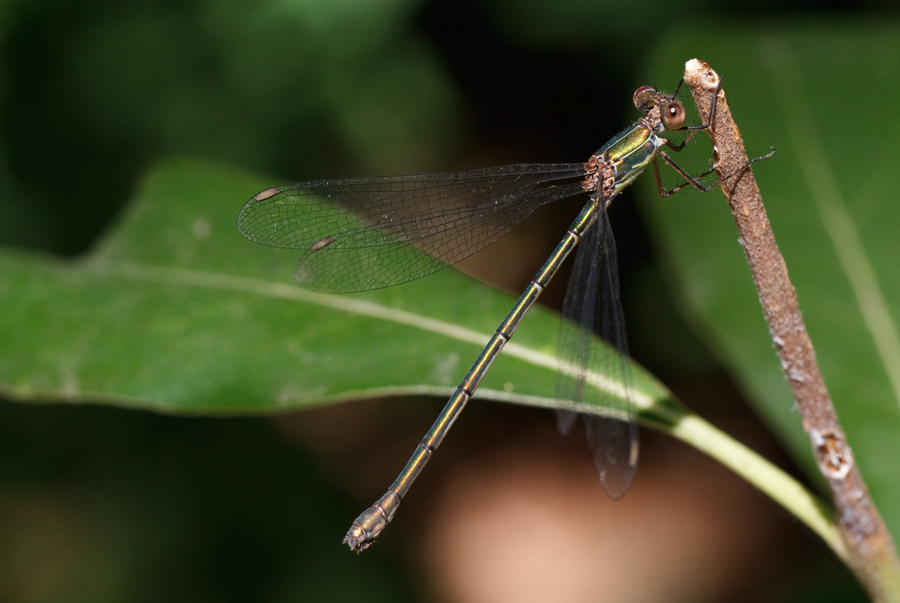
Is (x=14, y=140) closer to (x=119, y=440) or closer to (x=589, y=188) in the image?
(x=119, y=440)

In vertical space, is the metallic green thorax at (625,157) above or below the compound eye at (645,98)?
below

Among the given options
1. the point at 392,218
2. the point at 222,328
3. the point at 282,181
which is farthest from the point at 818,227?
the point at 282,181

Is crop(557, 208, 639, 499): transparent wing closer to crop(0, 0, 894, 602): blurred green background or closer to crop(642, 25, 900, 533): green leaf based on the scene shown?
crop(642, 25, 900, 533): green leaf

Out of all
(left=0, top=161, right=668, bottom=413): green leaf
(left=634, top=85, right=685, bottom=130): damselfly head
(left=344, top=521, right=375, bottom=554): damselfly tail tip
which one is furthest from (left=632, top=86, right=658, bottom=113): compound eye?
(left=344, top=521, right=375, bottom=554): damselfly tail tip

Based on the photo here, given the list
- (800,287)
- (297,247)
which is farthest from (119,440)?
(800,287)

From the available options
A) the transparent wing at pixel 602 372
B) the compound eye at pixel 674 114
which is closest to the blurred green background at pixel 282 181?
the compound eye at pixel 674 114

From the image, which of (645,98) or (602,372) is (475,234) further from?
(602,372)

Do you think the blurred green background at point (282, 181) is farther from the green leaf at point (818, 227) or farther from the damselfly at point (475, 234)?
the damselfly at point (475, 234)
